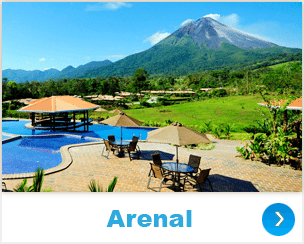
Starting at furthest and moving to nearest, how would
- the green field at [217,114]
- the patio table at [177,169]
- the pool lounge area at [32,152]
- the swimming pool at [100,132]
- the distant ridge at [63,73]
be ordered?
the distant ridge at [63,73] → the green field at [217,114] → the swimming pool at [100,132] → the pool lounge area at [32,152] → the patio table at [177,169]

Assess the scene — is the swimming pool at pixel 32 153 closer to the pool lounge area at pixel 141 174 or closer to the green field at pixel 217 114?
the pool lounge area at pixel 141 174

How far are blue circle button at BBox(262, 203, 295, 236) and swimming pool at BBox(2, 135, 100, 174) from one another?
6.97 m

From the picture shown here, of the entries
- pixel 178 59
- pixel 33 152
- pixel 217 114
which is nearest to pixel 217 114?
pixel 217 114

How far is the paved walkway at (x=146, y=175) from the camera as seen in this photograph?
234 inches

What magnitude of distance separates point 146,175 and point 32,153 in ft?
20.9

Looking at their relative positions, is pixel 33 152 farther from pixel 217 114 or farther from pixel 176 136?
pixel 217 114

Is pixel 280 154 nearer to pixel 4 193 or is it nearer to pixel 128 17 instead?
pixel 128 17

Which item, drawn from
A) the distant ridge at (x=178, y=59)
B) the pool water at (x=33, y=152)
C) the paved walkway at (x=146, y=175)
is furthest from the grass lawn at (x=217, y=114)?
the distant ridge at (x=178, y=59)

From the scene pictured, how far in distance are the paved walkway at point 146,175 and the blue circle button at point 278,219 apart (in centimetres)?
52

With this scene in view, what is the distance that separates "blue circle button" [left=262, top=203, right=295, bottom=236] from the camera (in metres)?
5.11

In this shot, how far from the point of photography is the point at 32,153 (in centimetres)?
1003

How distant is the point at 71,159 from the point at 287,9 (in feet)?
30.7

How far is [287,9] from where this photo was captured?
292 inches

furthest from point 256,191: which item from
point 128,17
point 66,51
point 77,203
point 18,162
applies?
point 66,51
